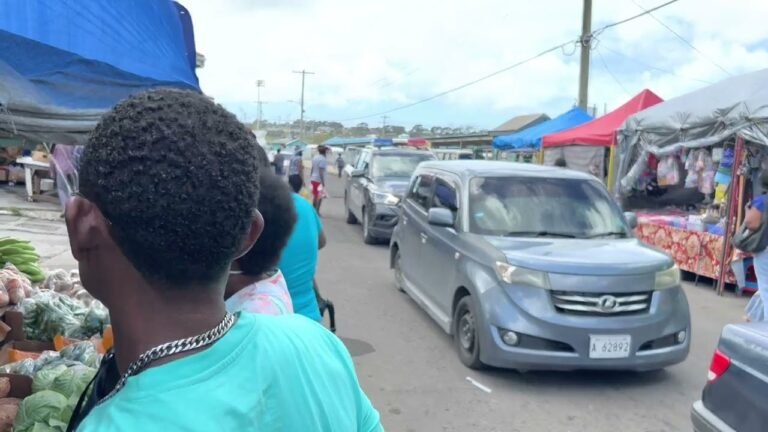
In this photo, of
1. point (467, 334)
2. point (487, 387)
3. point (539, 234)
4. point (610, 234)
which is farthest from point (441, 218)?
point (487, 387)

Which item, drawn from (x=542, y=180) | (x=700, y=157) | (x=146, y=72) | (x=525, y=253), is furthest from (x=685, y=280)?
(x=146, y=72)

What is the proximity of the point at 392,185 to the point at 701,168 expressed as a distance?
18.4ft

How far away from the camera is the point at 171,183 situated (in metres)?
1.02

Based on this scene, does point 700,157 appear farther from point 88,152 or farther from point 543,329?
point 88,152

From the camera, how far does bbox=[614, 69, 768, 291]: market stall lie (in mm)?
10047

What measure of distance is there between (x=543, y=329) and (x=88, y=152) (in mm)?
4807

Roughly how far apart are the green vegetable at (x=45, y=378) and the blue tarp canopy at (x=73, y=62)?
3.90 ft

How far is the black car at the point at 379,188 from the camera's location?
1290cm

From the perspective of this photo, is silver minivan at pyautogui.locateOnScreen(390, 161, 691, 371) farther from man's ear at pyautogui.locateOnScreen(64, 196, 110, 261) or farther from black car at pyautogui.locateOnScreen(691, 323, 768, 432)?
man's ear at pyautogui.locateOnScreen(64, 196, 110, 261)

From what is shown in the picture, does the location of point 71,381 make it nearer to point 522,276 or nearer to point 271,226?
point 271,226

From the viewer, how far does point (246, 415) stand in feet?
3.36

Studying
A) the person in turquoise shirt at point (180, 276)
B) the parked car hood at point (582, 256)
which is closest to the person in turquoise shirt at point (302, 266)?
the parked car hood at point (582, 256)

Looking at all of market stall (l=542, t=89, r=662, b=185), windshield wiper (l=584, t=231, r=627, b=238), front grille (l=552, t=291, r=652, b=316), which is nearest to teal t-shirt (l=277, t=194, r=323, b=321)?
front grille (l=552, t=291, r=652, b=316)

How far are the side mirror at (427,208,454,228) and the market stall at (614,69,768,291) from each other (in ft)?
17.6
